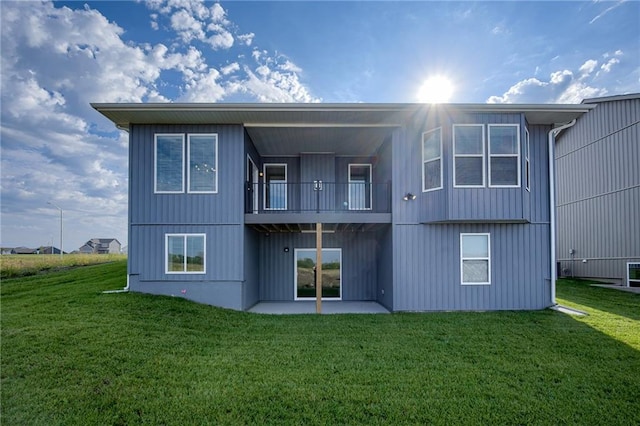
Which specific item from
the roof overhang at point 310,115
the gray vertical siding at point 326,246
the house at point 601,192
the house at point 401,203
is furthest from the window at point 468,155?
the house at point 601,192

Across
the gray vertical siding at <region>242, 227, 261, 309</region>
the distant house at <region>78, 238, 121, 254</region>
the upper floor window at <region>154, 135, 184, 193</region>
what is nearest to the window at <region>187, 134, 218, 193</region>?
the upper floor window at <region>154, 135, 184, 193</region>

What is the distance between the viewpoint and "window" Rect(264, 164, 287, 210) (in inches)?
435

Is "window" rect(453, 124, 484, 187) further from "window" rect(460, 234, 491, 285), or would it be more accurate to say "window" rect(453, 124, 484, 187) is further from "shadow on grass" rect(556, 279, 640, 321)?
Answer: "shadow on grass" rect(556, 279, 640, 321)

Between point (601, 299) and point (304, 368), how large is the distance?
11030mm

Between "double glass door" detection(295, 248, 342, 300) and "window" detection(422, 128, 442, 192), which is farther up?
"window" detection(422, 128, 442, 192)

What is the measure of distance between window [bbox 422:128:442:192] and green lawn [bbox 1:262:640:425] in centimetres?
351

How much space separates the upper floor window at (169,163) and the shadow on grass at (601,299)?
12063 millimetres

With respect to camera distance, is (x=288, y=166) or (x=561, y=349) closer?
(x=561, y=349)

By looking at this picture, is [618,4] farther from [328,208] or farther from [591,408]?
[591,408]

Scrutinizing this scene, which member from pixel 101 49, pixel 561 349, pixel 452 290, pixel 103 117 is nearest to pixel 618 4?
pixel 452 290

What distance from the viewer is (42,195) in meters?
14.9

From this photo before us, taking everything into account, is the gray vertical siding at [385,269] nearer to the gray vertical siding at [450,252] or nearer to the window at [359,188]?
the gray vertical siding at [450,252]

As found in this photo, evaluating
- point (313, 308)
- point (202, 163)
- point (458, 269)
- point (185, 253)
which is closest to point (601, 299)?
point (458, 269)

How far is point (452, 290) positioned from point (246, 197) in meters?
6.42
